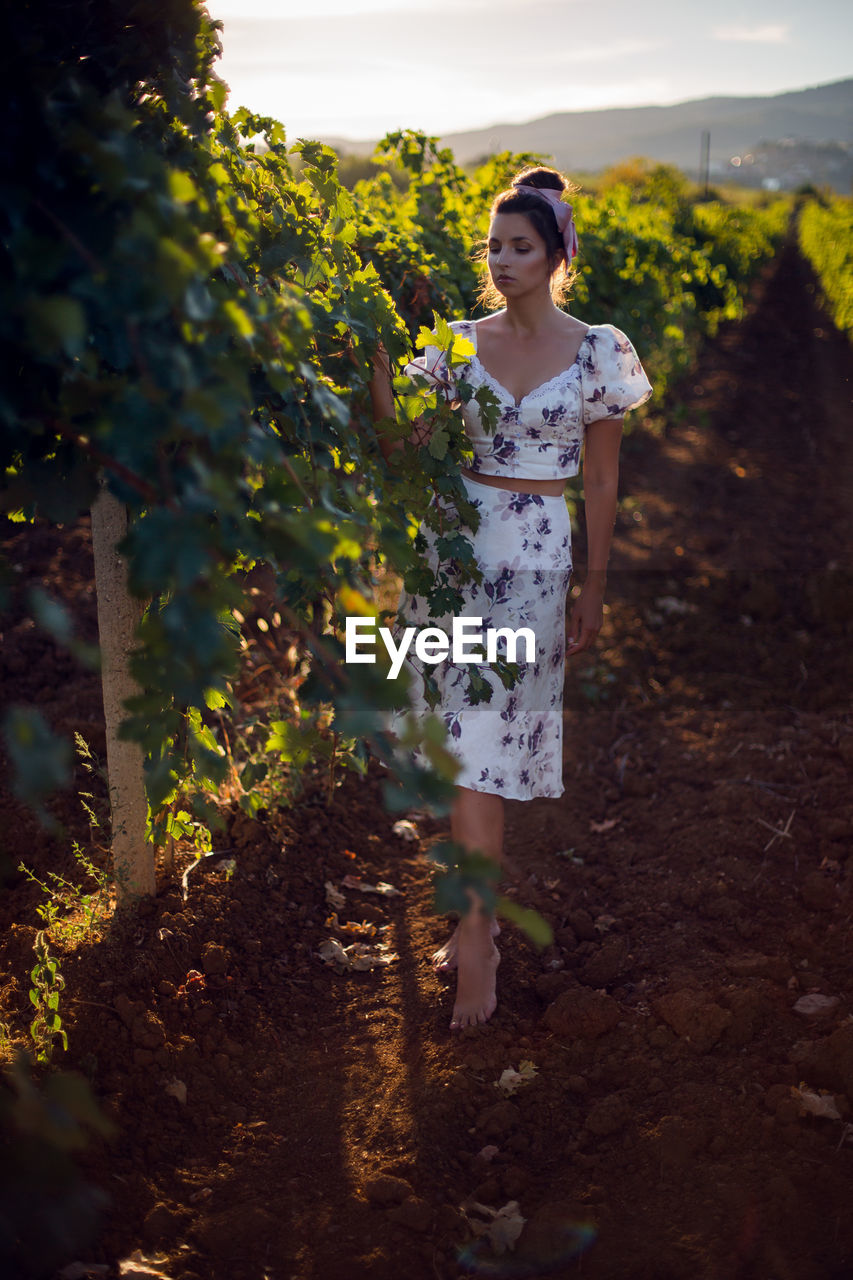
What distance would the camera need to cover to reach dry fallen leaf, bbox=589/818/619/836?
3508mm

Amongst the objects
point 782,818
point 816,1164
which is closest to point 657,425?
point 782,818

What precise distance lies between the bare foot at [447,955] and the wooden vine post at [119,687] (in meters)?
0.84

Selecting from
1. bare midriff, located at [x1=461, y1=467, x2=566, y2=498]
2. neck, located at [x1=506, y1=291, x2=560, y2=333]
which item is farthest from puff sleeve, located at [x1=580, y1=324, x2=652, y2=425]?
bare midriff, located at [x1=461, y1=467, x2=566, y2=498]

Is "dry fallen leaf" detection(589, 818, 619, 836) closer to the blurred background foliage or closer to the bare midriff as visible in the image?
the blurred background foliage

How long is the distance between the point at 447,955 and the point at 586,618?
1024mm

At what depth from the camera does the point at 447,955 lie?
2.68 metres

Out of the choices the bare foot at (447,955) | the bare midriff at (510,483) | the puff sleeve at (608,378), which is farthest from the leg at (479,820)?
the puff sleeve at (608,378)

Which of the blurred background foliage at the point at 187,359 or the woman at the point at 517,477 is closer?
the blurred background foliage at the point at 187,359

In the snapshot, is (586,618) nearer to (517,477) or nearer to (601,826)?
(517,477)

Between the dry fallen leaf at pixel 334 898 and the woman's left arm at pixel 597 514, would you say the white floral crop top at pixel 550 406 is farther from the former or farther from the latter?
the dry fallen leaf at pixel 334 898

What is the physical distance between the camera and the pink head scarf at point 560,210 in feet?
7.82

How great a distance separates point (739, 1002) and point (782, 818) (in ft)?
3.58

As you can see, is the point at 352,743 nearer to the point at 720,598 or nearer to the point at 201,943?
the point at 201,943

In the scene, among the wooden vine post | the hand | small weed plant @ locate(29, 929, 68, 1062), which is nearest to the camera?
small weed plant @ locate(29, 929, 68, 1062)
